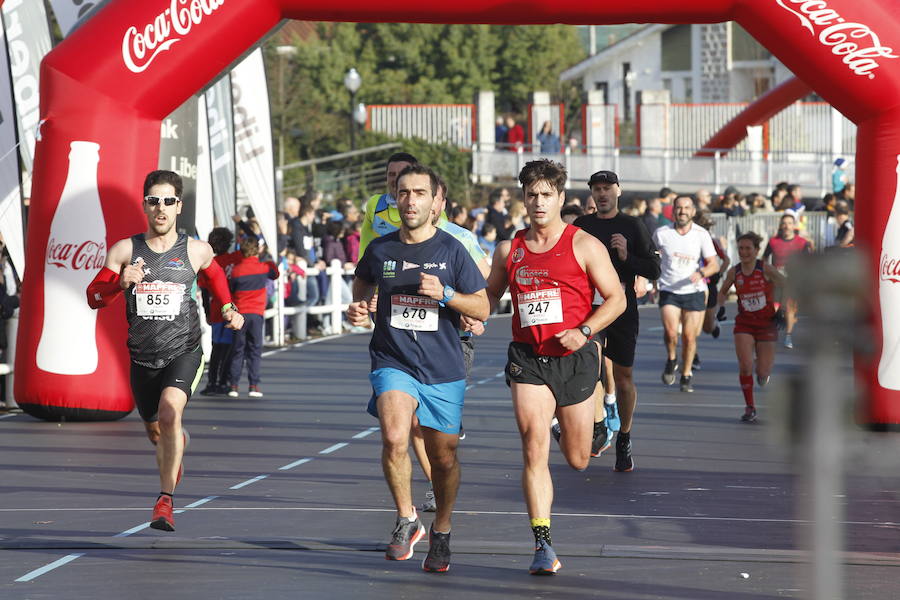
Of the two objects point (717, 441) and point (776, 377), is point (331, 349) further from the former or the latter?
point (776, 377)

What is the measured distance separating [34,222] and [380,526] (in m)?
6.02

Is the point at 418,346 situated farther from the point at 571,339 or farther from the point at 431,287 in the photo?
the point at 571,339

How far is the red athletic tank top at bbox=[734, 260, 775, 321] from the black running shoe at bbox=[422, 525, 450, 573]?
23.5 feet

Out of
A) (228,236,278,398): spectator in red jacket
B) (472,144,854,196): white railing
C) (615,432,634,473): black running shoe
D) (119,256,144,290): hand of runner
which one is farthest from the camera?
(472,144,854,196): white railing

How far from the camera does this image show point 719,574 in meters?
7.59

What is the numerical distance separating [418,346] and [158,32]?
6493 mm

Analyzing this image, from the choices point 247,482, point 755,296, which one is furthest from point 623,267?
point 755,296

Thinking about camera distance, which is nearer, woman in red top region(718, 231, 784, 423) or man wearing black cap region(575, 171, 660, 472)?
man wearing black cap region(575, 171, 660, 472)

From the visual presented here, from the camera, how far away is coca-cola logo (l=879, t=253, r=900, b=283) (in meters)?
13.2

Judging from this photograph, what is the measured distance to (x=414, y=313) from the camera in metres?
7.90

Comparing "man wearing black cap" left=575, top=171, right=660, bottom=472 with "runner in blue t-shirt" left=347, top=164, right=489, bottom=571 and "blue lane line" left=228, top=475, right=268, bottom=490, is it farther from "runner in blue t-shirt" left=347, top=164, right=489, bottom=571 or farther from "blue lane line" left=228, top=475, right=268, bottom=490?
"runner in blue t-shirt" left=347, top=164, right=489, bottom=571

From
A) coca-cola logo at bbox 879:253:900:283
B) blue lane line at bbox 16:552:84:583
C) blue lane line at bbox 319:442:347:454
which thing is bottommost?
blue lane line at bbox 319:442:347:454

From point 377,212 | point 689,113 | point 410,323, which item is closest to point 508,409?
point 377,212

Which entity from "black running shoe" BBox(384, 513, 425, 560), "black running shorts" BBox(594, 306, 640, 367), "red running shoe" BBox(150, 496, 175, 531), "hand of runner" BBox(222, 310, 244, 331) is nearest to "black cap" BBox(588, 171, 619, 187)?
"black running shorts" BBox(594, 306, 640, 367)
